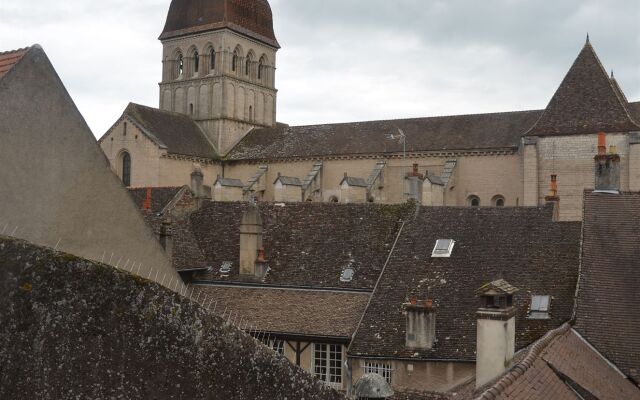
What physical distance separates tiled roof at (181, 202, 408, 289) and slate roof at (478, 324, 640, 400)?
6.76 meters

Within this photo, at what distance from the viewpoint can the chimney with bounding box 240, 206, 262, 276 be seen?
19531 millimetres

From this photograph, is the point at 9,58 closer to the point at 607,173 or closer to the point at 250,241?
the point at 250,241

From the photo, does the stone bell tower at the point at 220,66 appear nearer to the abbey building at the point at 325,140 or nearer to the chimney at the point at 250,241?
the abbey building at the point at 325,140

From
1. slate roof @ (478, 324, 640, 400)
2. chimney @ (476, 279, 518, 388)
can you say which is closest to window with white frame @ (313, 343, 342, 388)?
chimney @ (476, 279, 518, 388)

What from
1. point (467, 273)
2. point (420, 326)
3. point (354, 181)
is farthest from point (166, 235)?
point (354, 181)

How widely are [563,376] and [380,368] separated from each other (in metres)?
6.41

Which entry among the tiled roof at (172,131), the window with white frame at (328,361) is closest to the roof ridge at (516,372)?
the window with white frame at (328,361)

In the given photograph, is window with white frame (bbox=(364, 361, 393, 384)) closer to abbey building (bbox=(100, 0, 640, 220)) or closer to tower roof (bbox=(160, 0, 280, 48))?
abbey building (bbox=(100, 0, 640, 220))

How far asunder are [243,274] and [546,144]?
2158cm

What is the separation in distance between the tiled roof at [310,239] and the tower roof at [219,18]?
3363cm

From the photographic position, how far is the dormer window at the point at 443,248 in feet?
58.2

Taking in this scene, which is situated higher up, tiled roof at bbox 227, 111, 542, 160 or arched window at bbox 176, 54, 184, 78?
arched window at bbox 176, 54, 184, 78

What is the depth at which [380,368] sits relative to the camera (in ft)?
51.2

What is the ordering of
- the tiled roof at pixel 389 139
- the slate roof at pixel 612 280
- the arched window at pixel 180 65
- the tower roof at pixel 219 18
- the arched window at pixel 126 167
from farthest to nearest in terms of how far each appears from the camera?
the arched window at pixel 180 65, the tower roof at pixel 219 18, the arched window at pixel 126 167, the tiled roof at pixel 389 139, the slate roof at pixel 612 280
